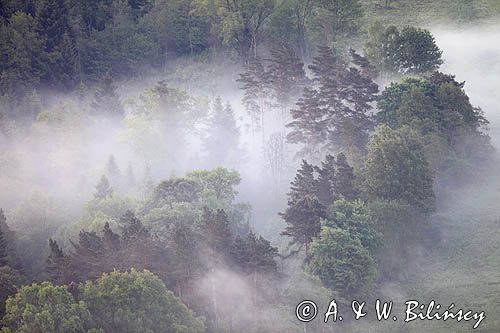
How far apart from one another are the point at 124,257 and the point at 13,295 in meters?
11.1

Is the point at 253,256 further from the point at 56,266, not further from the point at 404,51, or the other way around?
the point at 404,51

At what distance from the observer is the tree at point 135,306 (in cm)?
8462

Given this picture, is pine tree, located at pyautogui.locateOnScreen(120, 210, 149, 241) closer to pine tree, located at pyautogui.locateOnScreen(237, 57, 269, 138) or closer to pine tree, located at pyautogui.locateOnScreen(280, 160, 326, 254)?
pine tree, located at pyautogui.locateOnScreen(280, 160, 326, 254)

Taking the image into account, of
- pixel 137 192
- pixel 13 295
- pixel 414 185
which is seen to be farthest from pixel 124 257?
pixel 414 185

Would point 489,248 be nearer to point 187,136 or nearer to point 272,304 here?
point 272,304

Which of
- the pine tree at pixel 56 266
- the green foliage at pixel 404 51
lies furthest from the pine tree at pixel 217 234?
the green foliage at pixel 404 51

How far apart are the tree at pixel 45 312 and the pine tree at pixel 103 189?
3224cm

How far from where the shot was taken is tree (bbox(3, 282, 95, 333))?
268 feet

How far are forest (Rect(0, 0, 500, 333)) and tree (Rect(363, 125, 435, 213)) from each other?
18 cm

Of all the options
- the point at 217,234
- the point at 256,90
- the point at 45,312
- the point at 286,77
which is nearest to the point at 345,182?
the point at 217,234

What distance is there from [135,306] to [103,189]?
33817 mm

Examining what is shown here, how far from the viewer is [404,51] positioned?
134 m

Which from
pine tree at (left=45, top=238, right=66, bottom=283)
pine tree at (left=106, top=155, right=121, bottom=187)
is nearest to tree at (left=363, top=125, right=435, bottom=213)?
pine tree at (left=45, top=238, right=66, bottom=283)

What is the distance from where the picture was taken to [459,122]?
390 ft
